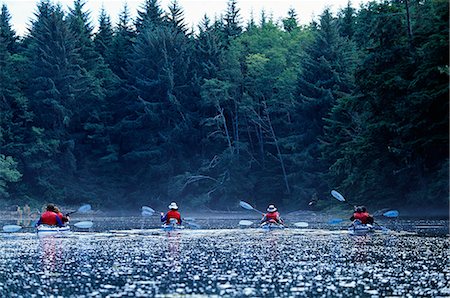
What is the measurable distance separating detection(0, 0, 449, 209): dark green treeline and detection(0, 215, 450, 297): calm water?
35672mm

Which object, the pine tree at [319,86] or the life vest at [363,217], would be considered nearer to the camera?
the life vest at [363,217]

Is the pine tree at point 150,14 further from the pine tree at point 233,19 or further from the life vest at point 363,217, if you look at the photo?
the life vest at point 363,217

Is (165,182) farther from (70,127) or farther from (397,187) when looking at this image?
(397,187)

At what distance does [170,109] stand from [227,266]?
59557 mm

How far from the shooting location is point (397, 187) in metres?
53.1

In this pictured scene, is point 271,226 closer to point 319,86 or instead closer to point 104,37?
point 319,86

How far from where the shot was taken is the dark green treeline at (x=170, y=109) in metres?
71.4

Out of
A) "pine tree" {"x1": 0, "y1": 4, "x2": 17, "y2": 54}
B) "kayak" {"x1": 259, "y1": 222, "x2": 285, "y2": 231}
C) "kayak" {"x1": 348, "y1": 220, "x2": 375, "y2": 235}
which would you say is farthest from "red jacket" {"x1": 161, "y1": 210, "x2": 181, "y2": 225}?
"pine tree" {"x1": 0, "y1": 4, "x2": 17, "y2": 54}

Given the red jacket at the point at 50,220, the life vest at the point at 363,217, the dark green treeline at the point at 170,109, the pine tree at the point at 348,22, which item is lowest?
the life vest at the point at 363,217

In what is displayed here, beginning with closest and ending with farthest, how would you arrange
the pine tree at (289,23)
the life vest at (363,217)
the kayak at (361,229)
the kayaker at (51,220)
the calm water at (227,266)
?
the calm water at (227,266) < the kayaker at (51,220) < the kayak at (361,229) < the life vest at (363,217) < the pine tree at (289,23)

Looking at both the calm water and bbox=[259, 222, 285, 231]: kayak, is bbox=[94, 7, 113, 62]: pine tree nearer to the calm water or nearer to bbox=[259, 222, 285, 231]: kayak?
bbox=[259, 222, 285, 231]: kayak

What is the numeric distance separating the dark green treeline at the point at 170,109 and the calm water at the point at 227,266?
35672mm

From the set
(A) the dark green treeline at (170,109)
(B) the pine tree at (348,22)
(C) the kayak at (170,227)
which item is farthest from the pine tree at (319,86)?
(C) the kayak at (170,227)

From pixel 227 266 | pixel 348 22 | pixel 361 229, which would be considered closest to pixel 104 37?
pixel 348 22
